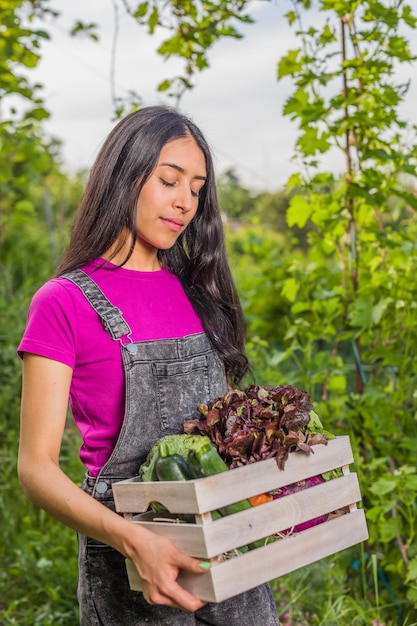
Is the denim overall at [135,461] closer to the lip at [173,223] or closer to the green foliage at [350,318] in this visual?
the lip at [173,223]

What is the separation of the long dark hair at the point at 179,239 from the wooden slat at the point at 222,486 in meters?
0.48

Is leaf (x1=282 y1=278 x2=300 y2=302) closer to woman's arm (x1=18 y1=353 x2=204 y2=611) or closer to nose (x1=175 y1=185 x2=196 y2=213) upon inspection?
nose (x1=175 y1=185 x2=196 y2=213)

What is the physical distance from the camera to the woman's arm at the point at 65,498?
148 cm

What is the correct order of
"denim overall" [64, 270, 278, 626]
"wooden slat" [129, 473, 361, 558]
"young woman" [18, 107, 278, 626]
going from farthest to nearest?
"denim overall" [64, 270, 278, 626], "young woman" [18, 107, 278, 626], "wooden slat" [129, 473, 361, 558]

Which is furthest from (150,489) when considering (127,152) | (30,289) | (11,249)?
(11,249)

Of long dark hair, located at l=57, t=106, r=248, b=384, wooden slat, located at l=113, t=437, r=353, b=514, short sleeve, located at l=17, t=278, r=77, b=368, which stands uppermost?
long dark hair, located at l=57, t=106, r=248, b=384

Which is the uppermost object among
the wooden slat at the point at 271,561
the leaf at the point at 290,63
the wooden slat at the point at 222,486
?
the leaf at the point at 290,63

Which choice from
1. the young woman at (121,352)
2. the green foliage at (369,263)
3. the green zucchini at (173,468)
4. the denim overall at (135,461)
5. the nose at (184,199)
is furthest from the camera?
the green foliage at (369,263)

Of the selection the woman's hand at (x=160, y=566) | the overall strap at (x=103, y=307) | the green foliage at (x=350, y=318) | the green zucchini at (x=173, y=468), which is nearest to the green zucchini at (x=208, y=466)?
the green zucchini at (x=173, y=468)

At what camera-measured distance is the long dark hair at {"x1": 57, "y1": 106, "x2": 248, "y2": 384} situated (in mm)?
1967

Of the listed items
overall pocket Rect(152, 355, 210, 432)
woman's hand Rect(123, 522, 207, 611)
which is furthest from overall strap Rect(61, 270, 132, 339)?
woman's hand Rect(123, 522, 207, 611)

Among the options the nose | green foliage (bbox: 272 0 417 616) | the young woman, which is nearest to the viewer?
the young woman

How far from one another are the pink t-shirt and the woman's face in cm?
13

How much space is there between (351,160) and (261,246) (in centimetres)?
166
